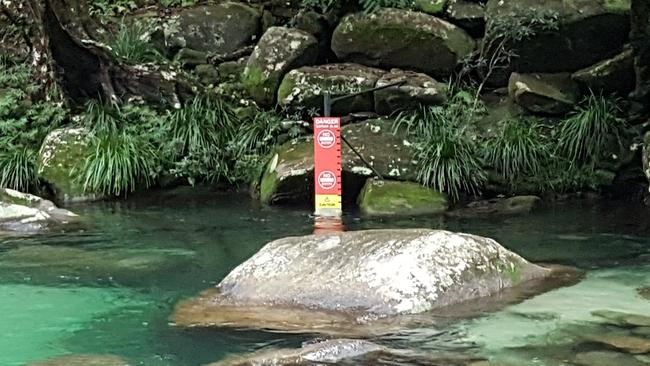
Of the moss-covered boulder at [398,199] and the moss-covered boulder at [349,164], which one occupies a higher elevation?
the moss-covered boulder at [349,164]

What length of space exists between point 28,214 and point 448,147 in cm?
459

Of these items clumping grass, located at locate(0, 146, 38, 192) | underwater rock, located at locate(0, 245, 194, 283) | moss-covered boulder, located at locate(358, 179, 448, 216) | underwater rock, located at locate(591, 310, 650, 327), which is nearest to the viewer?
underwater rock, located at locate(591, 310, 650, 327)

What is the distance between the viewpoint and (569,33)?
404 inches

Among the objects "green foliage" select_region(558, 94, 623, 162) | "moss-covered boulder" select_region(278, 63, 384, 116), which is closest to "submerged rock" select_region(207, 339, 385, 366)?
"green foliage" select_region(558, 94, 623, 162)

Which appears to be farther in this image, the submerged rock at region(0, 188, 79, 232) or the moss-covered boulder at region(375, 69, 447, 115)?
the moss-covered boulder at region(375, 69, 447, 115)

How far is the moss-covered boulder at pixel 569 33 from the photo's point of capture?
10.1m

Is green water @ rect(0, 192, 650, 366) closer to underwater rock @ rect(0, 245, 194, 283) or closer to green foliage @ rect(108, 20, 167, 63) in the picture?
underwater rock @ rect(0, 245, 194, 283)

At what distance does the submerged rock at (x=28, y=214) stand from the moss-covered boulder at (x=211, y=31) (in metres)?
4.16

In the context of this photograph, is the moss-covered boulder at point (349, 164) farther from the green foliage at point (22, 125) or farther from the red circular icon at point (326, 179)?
the green foliage at point (22, 125)

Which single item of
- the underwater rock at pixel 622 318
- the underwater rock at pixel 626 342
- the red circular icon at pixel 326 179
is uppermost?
the red circular icon at pixel 326 179

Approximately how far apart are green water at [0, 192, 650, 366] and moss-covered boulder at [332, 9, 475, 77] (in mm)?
2689

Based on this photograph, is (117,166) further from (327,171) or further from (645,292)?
(645,292)

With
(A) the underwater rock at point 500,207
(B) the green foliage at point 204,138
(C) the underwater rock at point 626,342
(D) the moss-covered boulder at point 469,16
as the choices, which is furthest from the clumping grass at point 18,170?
(C) the underwater rock at point 626,342

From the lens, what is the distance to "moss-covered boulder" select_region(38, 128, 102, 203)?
396 inches
